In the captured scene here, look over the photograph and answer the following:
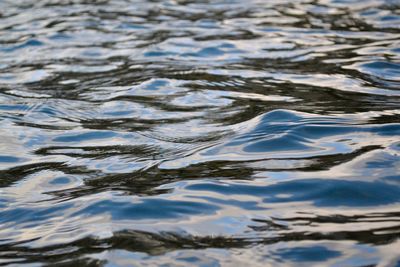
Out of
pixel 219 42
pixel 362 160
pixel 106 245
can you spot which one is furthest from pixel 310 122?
pixel 219 42

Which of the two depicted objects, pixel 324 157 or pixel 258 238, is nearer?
pixel 258 238

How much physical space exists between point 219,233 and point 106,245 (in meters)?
0.44

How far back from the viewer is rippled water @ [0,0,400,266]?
2.71 meters

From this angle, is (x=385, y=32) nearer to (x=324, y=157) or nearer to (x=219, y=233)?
(x=324, y=157)

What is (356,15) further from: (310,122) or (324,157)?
(324,157)

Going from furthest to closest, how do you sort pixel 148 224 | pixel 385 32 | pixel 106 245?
pixel 385 32 → pixel 148 224 → pixel 106 245

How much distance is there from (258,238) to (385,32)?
4856 mm

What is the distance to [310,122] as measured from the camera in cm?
414

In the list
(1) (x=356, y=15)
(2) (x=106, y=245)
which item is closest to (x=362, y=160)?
(2) (x=106, y=245)

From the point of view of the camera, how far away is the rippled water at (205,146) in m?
2.71

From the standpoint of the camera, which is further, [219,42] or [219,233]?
[219,42]

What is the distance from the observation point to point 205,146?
395 centimetres

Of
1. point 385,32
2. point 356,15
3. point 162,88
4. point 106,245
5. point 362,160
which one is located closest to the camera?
point 106,245

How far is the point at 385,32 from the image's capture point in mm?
7066
